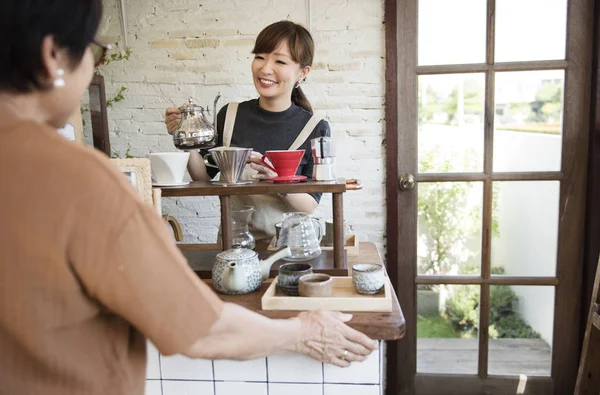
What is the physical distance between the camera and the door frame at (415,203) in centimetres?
222

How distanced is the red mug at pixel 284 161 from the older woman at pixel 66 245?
0.76 meters

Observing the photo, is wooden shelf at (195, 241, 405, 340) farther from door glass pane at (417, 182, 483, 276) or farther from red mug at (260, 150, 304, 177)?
door glass pane at (417, 182, 483, 276)

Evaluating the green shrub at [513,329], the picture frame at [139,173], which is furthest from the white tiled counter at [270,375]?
the green shrub at [513,329]

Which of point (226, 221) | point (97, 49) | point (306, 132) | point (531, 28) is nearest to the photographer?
point (97, 49)

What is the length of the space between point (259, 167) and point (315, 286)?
48cm

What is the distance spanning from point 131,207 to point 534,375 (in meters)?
2.54

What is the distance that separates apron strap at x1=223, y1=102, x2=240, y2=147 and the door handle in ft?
3.01

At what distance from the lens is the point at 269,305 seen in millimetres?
1159

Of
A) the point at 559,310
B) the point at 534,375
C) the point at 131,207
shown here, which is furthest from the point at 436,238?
the point at 131,207

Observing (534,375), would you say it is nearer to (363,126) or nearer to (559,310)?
(559,310)

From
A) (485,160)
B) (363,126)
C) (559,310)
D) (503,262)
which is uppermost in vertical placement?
(363,126)

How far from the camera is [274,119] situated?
190 centimetres

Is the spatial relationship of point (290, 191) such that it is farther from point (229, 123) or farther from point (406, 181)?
point (406, 181)

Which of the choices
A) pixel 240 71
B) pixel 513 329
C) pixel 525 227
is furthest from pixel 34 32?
pixel 513 329
